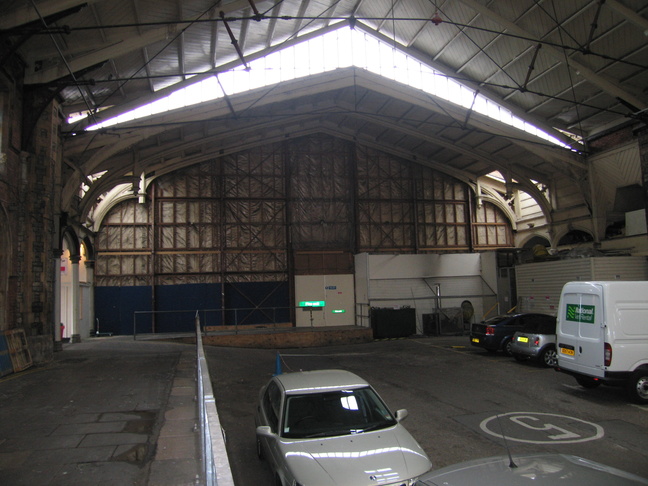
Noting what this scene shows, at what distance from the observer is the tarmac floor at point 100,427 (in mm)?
5074

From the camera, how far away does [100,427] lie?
6.71m

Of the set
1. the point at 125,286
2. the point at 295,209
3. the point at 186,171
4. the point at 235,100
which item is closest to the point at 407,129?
the point at 295,209

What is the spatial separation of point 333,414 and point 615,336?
638 centimetres

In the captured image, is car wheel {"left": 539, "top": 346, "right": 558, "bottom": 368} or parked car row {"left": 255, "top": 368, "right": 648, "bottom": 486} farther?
car wheel {"left": 539, "top": 346, "right": 558, "bottom": 368}

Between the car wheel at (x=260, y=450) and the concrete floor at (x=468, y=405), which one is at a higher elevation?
the car wheel at (x=260, y=450)

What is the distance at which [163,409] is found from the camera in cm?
768

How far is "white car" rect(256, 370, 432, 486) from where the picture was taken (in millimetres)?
4227

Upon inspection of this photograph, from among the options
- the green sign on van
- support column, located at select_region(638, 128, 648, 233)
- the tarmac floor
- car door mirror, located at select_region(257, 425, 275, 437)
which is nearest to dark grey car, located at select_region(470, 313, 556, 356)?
the green sign on van

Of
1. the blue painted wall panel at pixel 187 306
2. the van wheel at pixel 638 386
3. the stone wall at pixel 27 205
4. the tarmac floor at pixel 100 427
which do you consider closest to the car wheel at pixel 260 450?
the tarmac floor at pixel 100 427

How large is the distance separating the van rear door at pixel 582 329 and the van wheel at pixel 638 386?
59cm

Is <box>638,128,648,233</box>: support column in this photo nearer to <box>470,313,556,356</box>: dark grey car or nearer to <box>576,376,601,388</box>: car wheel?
<box>470,313,556,356</box>: dark grey car

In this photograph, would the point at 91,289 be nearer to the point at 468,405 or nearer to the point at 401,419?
the point at 468,405

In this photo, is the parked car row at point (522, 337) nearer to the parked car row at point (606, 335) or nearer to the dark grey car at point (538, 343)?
the dark grey car at point (538, 343)

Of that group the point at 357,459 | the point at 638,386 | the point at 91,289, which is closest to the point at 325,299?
the point at 91,289
